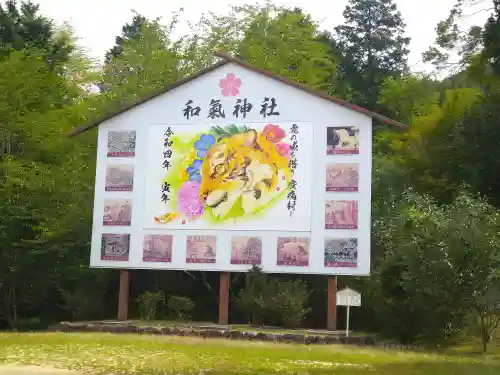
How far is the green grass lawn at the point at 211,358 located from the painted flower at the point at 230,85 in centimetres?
885

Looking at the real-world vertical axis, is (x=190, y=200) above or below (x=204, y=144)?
below

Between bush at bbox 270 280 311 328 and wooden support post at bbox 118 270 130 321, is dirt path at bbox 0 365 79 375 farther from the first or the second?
wooden support post at bbox 118 270 130 321

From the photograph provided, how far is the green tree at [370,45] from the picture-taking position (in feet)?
175

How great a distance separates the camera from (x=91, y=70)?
47844 millimetres

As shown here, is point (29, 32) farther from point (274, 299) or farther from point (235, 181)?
point (274, 299)

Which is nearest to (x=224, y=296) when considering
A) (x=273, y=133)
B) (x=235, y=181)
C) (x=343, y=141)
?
(x=235, y=181)

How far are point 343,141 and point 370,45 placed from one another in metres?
33.2

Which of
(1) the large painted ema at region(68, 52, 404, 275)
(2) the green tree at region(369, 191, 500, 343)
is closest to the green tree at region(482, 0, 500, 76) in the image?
(1) the large painted ema at region(68, 52, 404, 275)

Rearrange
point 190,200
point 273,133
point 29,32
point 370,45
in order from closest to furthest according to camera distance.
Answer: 1. point 273,133
2. point 190,200
3. point 29,32
4. point 370,45

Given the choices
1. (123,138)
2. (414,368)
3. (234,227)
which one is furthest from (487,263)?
(123,138)

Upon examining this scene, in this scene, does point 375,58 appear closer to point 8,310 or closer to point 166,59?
point 166,59

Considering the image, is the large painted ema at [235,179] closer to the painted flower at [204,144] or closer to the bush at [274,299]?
the painted flower at [204,144]

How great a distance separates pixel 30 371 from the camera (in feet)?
44.1

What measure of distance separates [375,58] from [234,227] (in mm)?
Answer: 34181
